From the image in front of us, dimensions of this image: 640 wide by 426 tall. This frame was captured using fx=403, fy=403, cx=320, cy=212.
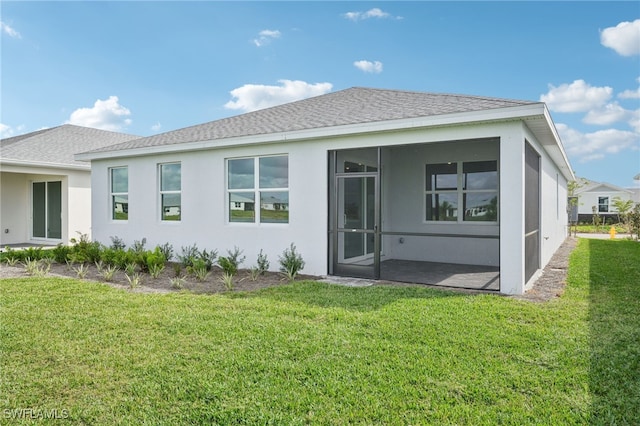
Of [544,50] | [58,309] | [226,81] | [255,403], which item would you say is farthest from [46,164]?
[544,50]

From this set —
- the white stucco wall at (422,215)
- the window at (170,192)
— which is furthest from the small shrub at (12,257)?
the white stucco wall at (422,215)

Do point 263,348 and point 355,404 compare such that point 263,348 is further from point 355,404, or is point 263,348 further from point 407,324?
point 407,324

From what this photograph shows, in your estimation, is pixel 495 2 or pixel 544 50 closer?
pixel 495 2

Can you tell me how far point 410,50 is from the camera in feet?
40.2

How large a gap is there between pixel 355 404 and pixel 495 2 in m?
11.6

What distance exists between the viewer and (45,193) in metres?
16.0

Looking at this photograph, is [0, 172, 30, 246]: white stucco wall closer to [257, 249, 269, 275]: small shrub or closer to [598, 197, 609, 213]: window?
[257, 249, 269, 275]: small shrub

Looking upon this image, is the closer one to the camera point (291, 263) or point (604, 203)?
point (291, 263)

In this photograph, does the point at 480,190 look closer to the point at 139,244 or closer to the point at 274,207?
the point at 274,207

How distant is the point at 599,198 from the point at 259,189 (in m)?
37.2

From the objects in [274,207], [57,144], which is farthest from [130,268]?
[57,144]

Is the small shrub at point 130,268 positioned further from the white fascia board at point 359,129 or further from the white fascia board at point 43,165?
the white fascia board at point 43,165

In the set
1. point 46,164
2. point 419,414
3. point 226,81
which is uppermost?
point 226,81

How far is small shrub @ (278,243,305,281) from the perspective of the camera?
8.21 m
